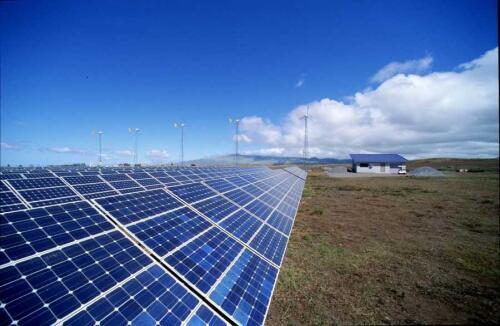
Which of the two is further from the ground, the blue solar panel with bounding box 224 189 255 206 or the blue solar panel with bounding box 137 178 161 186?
the blue solar panel with bounding box 137 178 161 186

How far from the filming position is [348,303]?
12117 mm

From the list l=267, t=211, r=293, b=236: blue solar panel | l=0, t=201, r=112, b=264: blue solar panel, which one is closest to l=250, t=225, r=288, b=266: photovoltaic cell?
l=267, t=211, r=293, b=236: blue solar panel

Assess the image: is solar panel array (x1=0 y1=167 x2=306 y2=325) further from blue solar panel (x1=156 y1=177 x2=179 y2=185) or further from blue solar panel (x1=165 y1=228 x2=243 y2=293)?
blue solar panel (x1=156 y1=177 x2=179 y2=185)

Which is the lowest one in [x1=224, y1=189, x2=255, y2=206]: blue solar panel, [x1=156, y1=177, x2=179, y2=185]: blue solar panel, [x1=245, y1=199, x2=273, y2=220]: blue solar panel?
[x1=245, y1=199, x2=273, y2=220]: blue solar panel

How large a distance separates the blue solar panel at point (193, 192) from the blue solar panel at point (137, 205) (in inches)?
41.7

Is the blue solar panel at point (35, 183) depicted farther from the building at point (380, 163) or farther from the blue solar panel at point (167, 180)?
the building at point (380, 163)

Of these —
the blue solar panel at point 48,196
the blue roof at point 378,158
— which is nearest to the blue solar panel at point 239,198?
the blue solar panel at point 48,196

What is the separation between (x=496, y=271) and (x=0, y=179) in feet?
122

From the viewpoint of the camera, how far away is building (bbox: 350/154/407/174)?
108 m

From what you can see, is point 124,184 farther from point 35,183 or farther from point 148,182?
point 35,183

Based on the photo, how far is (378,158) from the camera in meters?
114

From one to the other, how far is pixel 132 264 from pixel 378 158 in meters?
126

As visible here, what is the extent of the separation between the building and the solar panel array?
368 feet

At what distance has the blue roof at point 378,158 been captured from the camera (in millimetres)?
108438
